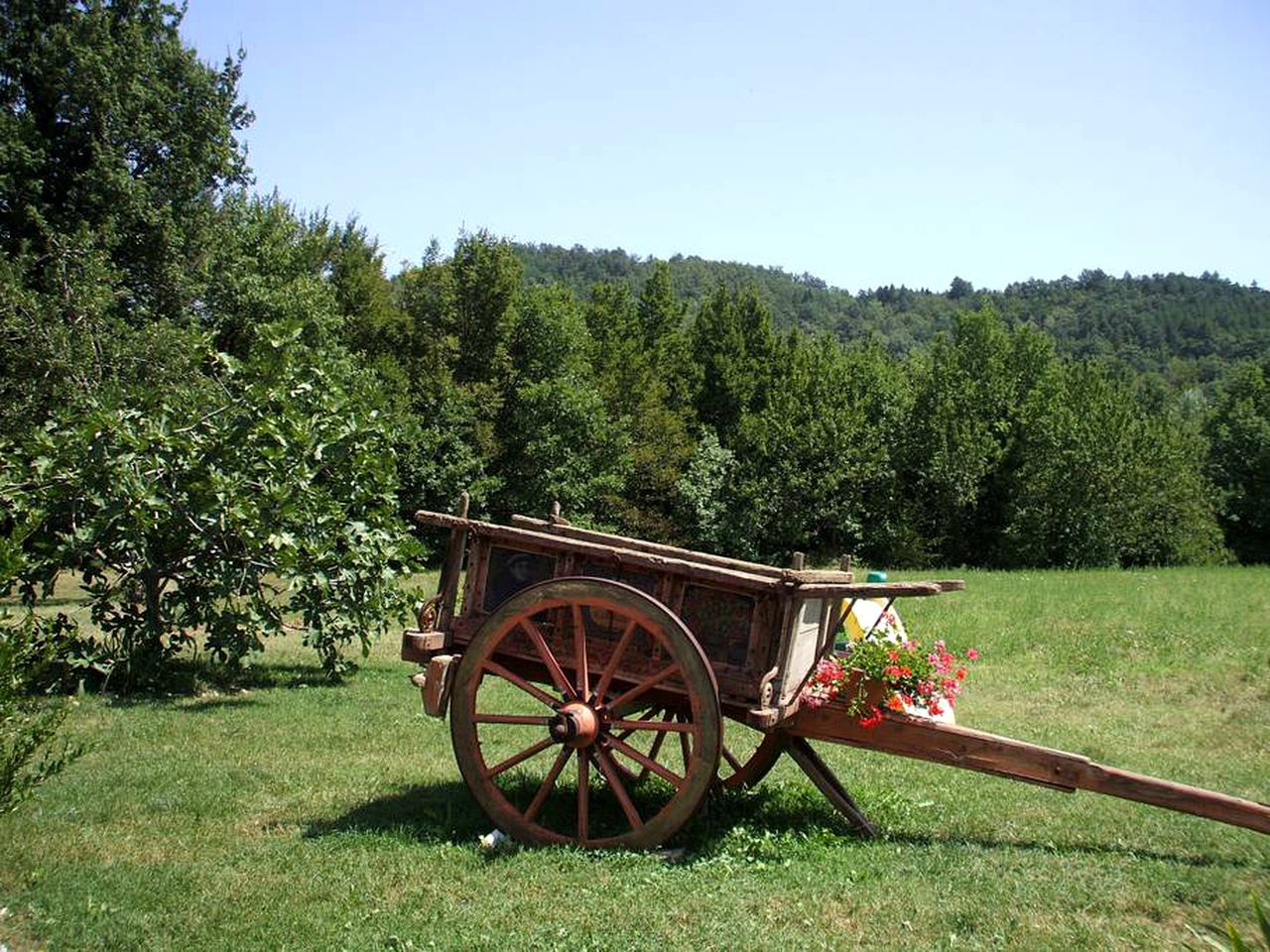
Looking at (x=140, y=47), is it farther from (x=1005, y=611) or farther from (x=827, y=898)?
(x=827, y=898)

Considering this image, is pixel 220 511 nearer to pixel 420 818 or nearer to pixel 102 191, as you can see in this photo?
pixel 420 818

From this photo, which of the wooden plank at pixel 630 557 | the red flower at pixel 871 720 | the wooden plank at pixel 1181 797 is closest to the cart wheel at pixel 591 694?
the wooden plank at pixel 630 557

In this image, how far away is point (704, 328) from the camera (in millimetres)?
52406

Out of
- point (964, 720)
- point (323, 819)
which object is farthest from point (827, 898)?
point (964, 720)

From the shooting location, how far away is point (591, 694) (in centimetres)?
627

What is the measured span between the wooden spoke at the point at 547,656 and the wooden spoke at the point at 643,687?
31 cm

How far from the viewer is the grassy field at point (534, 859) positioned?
5.02 m

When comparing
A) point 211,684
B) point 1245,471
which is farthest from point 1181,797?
point 1245,471

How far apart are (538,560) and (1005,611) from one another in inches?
611

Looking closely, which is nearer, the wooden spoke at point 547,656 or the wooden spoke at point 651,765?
the wooden spoke at point 651,765

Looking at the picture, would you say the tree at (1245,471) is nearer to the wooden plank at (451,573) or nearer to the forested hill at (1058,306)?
the forested hill at (1058,306)

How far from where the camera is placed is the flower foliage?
633 centimetres

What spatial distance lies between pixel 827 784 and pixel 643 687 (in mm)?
1524

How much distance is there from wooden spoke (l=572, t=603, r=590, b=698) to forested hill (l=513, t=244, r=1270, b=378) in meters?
94.0
